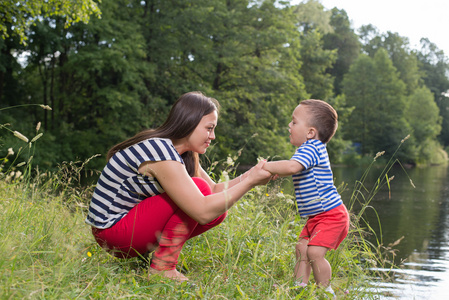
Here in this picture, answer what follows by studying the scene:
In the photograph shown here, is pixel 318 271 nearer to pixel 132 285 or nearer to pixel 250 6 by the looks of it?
pixel 132 285

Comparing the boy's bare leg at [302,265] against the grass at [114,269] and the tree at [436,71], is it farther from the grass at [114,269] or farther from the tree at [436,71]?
the tree at [436,71]

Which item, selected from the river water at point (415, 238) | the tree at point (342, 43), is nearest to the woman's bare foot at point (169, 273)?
the river water at point (415, 238)

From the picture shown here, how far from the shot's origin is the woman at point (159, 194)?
2424 millimetres

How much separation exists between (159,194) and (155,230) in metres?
0.20

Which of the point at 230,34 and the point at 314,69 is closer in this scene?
the point at 230,34

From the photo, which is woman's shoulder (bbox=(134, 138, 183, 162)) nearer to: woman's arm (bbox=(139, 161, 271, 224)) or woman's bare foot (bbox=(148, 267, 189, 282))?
woman's arm (bbox=(139, 161, 271, 224))

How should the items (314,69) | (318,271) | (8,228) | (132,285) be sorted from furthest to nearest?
(314,69) → (318,271) → (8,228) → (132,285)

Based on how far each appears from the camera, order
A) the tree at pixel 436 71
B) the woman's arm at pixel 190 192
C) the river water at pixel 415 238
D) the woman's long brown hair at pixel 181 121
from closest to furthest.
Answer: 1. the woman's arm at pixel 190 192
2. the woman's long brown hair at pixel 181 121
3. the river water at pixel 415 238
4. the tree at pixel 436 71

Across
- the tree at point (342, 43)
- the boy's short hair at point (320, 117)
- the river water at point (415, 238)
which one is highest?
A: the tree at point (342, 43)

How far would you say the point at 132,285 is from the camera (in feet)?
7.25

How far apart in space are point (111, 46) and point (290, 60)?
8085 mm

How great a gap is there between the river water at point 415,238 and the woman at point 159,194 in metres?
1.18

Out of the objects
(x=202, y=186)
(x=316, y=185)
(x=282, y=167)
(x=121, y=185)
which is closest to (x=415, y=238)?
(x=316, y=185)

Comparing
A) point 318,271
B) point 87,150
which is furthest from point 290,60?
point 318,271
